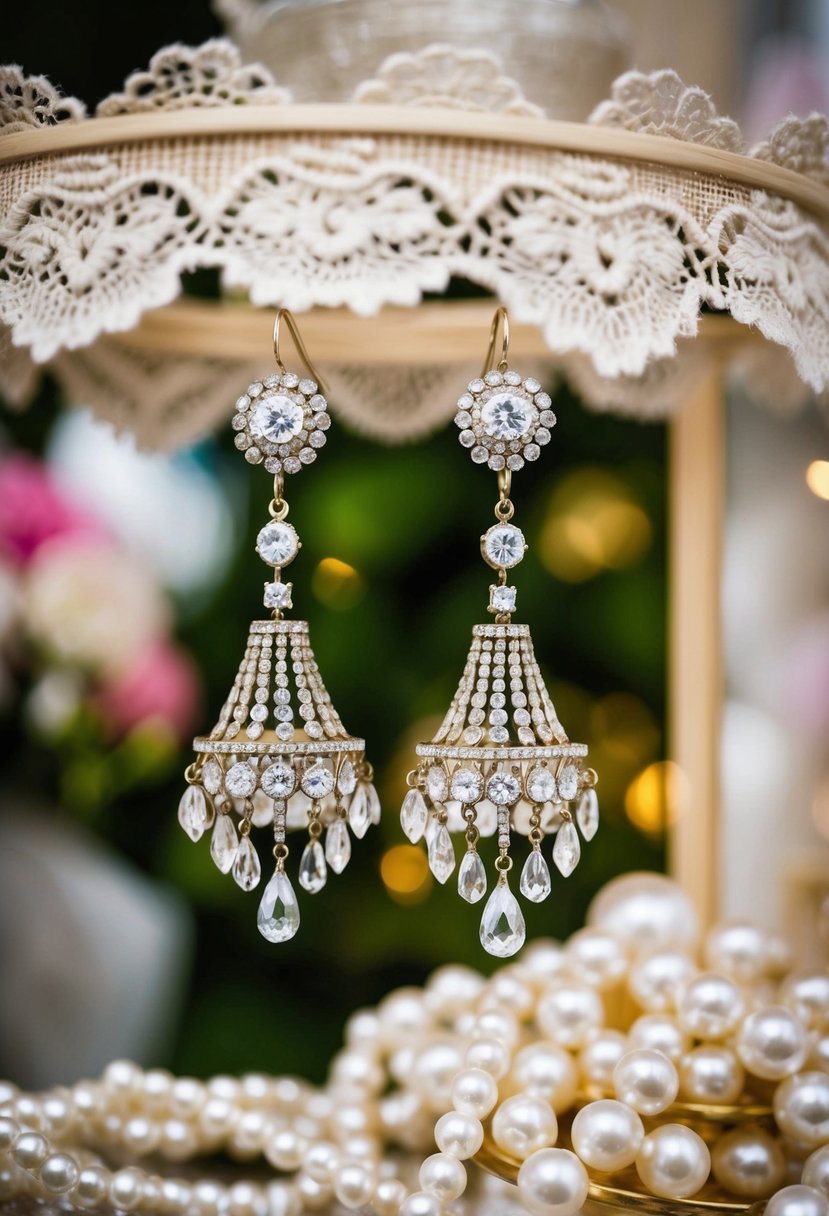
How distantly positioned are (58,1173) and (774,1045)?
55 cm

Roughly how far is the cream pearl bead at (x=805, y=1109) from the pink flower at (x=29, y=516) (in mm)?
944

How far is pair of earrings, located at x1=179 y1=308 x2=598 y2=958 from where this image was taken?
743 millimetres

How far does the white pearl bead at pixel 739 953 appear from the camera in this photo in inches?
40.9

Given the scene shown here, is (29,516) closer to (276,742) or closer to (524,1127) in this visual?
(276,742)

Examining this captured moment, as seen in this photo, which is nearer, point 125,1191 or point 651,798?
point 125,1191

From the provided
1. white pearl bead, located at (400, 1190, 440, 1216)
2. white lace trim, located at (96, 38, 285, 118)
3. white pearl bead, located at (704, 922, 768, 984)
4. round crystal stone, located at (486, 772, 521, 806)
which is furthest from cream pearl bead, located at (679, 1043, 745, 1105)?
white lace trim, located at (96, 38, 285, 118)

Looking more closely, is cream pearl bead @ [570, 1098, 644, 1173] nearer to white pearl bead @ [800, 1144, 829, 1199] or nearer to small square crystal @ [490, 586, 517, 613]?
white pearl bead @ [800, 1144, 829, 1199]

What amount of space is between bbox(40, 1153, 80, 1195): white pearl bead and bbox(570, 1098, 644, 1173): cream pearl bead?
0.38 m

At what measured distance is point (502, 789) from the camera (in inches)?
29.0

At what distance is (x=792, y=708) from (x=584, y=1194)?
28.1 inches

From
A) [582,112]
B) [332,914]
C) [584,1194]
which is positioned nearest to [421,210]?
[582,112]

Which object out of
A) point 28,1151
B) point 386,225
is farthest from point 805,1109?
point 386,225

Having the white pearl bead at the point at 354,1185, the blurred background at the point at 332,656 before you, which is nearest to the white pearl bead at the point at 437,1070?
the white pearl bead at the point at 354,1185

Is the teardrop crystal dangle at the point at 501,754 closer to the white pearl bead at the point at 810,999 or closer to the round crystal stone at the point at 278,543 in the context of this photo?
the round crystal stone at the point at 278,543
